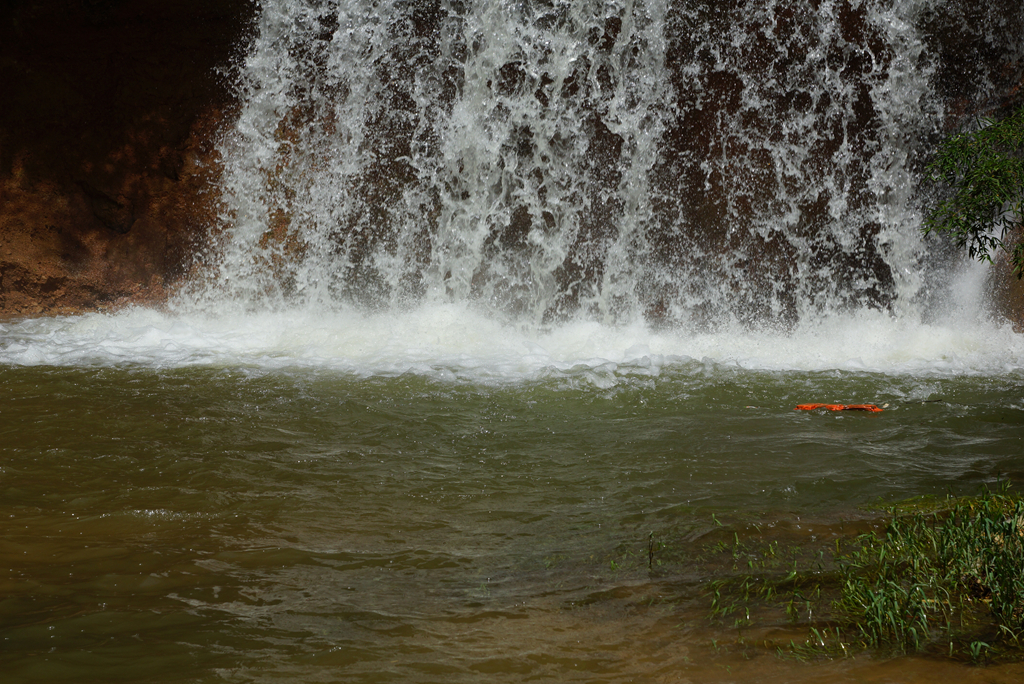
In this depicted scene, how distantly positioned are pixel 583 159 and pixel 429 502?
19.4ft

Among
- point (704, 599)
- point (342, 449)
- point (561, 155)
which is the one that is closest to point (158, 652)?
point (704, 599)

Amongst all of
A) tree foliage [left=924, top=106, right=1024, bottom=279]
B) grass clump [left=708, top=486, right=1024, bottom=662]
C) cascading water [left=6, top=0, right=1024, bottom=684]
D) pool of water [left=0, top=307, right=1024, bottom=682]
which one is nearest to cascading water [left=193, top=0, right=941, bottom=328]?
cascading water [left=6, top=0, right=1024, bottom=684]

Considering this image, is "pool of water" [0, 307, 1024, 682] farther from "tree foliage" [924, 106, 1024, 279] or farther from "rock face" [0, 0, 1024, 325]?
"rock face" [0, 0, 1024, 325]

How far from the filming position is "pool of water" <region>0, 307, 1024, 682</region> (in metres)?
2.56

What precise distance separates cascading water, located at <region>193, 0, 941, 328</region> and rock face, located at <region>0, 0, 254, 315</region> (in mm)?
467

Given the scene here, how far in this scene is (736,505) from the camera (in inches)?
148

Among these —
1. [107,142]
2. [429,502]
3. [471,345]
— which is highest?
[107,142]

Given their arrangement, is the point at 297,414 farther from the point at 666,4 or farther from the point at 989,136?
the point at 666,4

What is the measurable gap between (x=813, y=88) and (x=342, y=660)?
8.03m

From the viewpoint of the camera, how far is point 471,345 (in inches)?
299

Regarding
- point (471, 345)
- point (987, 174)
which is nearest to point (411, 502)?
point (471, 345)

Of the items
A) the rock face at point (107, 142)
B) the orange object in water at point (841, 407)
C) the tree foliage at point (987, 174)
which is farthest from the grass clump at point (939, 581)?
the rock face at point (107, 142)

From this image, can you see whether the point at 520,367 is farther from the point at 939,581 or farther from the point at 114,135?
the point at 114,135

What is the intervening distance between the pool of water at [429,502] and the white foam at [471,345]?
→ 0.64 ft
